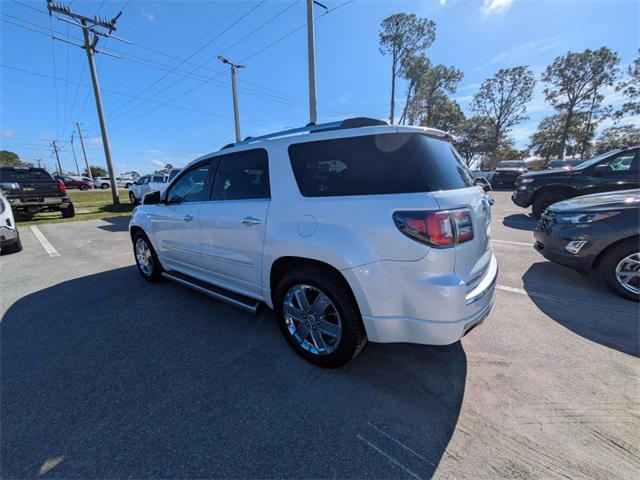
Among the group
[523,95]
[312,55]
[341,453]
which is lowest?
[341,453]

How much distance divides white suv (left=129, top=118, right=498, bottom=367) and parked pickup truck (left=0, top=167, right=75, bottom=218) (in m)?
11.3

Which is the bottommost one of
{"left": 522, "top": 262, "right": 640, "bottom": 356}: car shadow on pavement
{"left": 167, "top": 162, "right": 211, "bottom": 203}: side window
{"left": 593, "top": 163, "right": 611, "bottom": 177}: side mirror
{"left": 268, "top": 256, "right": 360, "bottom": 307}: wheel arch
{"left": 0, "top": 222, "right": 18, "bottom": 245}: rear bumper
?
{"left": 522, "top": 262, "right": 640, "bottom": 356}: car shadow on pavement

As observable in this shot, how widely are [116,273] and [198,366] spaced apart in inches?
139

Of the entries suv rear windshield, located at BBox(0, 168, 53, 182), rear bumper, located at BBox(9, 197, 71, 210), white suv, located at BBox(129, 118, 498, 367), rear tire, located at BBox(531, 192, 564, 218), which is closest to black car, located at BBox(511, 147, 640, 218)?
rear tire, located at BBox(531, 192, 564, 218)

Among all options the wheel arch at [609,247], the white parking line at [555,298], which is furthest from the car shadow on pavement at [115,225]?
the wheel arch at [609,247]

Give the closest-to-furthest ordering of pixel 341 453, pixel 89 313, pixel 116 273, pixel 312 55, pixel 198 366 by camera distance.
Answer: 1. pixel 341 453
2. pixel 198 366
3. pixel 89 313
4. pixel 116 273
5. pixel 312 55

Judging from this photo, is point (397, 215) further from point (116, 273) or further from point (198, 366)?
point (116, 273)

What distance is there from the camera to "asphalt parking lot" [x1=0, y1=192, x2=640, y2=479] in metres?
1.54

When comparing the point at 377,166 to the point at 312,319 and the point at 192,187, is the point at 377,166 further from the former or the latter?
the point at 192,187

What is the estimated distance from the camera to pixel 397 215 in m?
1.78

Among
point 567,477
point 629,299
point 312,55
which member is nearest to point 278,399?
point 567,477

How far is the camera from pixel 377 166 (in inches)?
76.6

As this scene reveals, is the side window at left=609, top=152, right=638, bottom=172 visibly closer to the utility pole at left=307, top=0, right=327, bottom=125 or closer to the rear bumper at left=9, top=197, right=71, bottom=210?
the utility pole at left=307, top=0, right=327, bottom=125

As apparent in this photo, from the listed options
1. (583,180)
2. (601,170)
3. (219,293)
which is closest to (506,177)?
(583,180)
